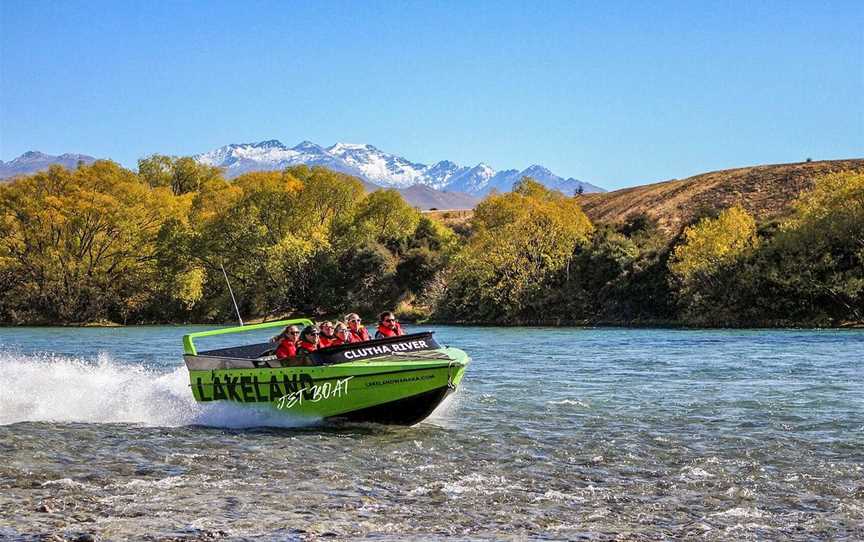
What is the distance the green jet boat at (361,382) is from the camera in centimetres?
1836

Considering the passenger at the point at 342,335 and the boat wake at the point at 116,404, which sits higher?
the passenger at the point at 342,335

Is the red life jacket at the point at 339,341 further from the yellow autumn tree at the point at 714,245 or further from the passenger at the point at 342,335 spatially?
the yellow autumn tree at the point at 714,245

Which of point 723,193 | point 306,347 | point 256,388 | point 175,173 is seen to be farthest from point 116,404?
point 175,173

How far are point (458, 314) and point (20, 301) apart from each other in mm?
35399

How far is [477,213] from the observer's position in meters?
78.7

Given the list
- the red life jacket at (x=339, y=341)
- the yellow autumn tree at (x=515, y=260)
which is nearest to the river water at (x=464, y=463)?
the red life jacket at (x=339, y=341)

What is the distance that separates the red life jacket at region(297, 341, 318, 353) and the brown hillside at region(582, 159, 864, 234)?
67.9 m

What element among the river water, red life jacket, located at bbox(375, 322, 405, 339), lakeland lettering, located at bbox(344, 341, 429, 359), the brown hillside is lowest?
the river water

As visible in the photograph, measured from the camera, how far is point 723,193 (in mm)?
96688

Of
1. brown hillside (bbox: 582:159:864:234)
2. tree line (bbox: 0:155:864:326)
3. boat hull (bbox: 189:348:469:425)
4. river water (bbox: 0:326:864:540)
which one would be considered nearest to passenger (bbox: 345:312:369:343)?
boat hull (bbox: 189:348:469:425)

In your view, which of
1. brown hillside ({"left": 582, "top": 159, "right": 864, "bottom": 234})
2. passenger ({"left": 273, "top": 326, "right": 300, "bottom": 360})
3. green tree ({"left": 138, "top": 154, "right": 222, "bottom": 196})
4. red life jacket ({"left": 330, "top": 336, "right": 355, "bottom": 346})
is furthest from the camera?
green tree ({"left": 138, "top": 154, "right": 222, "bottom": 196})

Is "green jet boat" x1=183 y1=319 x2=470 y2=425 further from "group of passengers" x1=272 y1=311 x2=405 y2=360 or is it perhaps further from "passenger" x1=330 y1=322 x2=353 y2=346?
"passenger" x1=330 y1=322 x2=353 y2=346

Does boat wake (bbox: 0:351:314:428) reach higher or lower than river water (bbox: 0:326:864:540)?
higher

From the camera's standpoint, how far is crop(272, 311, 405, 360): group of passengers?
19.1 meters
